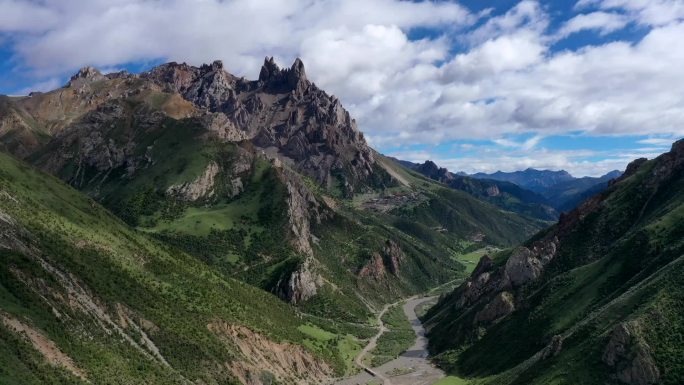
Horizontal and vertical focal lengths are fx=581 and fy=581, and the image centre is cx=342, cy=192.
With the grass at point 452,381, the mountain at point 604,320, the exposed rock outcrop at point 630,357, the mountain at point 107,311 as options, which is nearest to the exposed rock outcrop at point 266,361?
the mountain at point 107,311

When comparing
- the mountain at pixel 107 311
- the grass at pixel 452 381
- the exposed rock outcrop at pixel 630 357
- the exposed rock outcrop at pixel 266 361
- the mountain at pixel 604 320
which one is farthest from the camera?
the grass at pixel 452 381

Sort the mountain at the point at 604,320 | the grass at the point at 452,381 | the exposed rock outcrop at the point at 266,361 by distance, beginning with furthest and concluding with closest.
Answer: the grass at the point at 452,381 < the exposed rock outcrop at the point at 266,361 < the mountain at the point at 604,320

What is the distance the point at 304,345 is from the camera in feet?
628

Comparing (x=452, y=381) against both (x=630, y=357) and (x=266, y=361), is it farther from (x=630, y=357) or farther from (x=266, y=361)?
(x=630, y=357)

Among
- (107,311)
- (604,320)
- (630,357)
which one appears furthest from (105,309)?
(604,320)

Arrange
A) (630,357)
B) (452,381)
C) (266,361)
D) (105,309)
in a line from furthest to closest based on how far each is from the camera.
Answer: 1. (452,381)
2. (266,361)
3. (105,309)
4. (630,357)

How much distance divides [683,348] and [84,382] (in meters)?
114

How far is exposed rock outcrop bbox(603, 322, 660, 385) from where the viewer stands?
114m

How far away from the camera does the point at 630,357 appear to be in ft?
384

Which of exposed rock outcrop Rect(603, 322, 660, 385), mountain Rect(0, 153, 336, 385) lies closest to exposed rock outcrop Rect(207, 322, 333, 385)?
mountain Rect(0, 153, 336, 385)

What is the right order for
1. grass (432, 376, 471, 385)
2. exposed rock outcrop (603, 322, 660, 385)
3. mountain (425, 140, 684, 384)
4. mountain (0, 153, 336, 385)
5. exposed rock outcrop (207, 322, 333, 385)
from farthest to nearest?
grass (432, 376, 471, 385)
exposed rock outcrop (207, 322, 333, 385)
mountain (425, 140, 684, 384)
exposed rock outcrop (603, 322, 660, 385)
mountain (0, 153, 336, 385)

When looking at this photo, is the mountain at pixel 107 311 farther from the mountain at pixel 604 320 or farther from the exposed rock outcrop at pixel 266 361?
the mountain at pixel 604 320

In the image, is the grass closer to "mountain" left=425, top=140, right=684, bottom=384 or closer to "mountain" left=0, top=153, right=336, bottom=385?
"mountain" left=425, top=140, right=684, bottom=384

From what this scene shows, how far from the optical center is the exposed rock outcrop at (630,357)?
374ft
